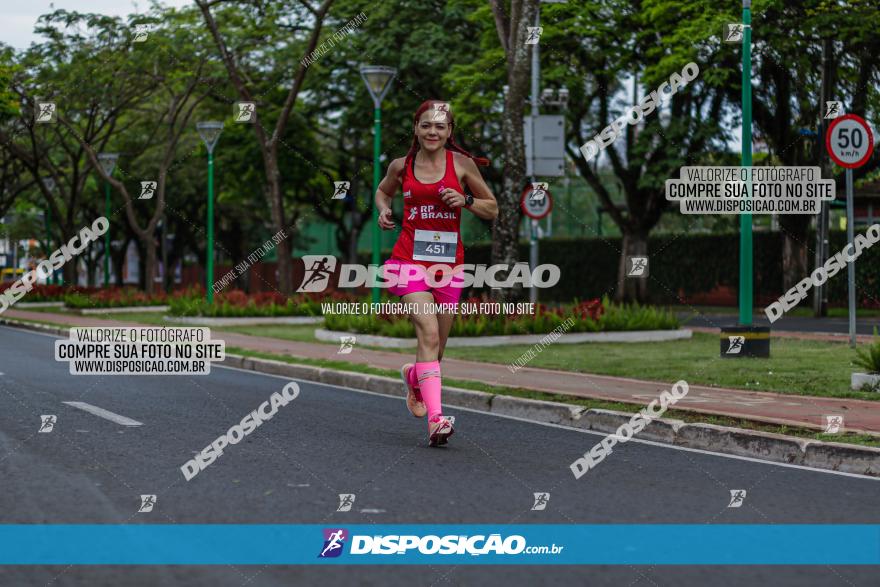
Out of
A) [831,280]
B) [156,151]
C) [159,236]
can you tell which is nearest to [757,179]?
[831,280]

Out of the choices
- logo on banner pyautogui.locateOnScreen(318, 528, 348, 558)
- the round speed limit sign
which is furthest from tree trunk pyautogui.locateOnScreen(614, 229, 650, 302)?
logo on banner pyautogui.locateOnScreen(318, 528, 348, 558)

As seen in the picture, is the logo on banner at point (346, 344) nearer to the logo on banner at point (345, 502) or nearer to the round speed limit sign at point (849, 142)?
the round speed limit sign at point (849, 142)

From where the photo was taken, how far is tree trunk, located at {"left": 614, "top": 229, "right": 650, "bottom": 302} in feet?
116

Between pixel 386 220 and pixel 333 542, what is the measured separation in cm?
327

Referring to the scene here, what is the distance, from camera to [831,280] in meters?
33.1

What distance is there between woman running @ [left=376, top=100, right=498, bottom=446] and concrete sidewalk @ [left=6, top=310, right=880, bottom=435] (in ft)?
8.02

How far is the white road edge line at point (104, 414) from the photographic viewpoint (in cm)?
944

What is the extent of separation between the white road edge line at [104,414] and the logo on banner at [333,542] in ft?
14.1

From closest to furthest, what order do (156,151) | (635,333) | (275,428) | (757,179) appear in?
(275,428) < (635,333) < (757,179) < (156,151)

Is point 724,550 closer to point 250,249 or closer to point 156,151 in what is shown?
point 156,151

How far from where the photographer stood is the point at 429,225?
8.02m

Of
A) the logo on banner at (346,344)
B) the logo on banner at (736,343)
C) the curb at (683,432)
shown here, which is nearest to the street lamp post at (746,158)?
the logo on banner at (736,343)

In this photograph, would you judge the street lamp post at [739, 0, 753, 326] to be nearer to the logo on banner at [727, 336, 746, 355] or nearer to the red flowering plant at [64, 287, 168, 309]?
the logo on banner at [727, 336, 746, 355]
